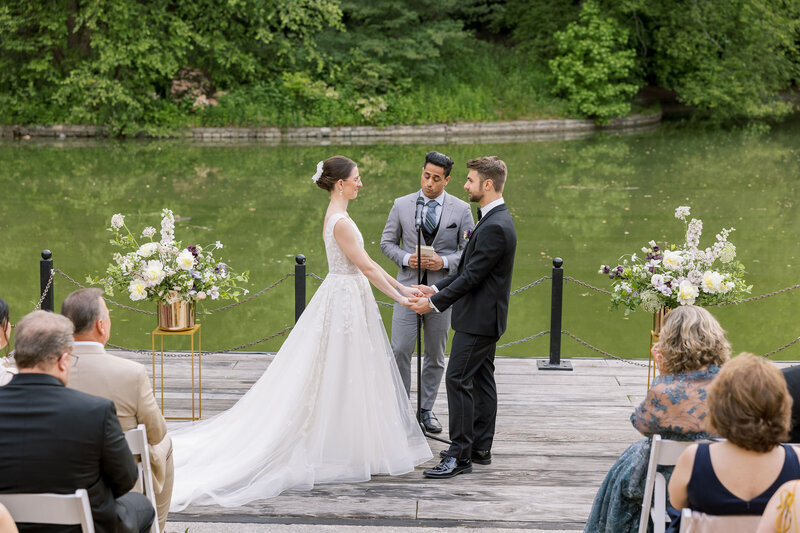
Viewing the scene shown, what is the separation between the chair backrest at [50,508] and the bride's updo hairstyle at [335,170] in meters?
2.56

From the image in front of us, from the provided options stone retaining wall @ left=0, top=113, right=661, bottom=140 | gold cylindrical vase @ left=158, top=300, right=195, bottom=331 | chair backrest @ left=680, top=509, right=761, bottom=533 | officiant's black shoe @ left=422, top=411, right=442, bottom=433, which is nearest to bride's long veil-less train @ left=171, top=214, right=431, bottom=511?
officiant's black shoe @ left=422, top=411, right=442, bottom=433

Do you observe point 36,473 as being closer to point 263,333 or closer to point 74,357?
point 74,357

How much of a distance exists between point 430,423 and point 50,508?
3.06m

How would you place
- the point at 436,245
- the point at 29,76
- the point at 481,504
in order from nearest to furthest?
1. the point at 481,504
2. the point at 436,245
3. the point at 29,76

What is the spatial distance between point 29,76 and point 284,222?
15.1m

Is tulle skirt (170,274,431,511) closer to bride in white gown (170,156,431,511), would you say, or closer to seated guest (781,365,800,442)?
bride in white gown (170,156,431,511)

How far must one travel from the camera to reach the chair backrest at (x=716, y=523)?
9.53ft

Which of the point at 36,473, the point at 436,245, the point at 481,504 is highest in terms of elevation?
the point at 436,245

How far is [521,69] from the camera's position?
29.2 metres

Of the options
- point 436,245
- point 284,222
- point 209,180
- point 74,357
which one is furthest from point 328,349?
point 209,180

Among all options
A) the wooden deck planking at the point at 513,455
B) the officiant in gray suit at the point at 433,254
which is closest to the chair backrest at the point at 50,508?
the wooden deck planking at the point at 513,455

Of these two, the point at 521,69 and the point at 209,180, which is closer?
the point at 209,180

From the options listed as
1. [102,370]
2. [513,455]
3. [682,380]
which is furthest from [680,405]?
[102,370]

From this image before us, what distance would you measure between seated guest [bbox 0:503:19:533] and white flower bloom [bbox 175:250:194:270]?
2.92 meters
